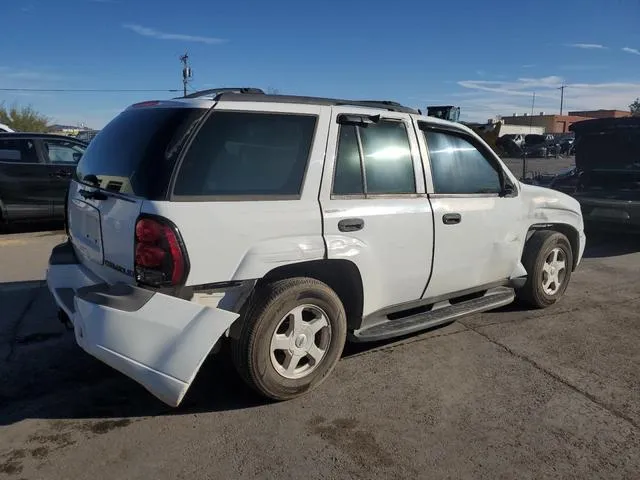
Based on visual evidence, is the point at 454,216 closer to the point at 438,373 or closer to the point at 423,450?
the point at 438,373

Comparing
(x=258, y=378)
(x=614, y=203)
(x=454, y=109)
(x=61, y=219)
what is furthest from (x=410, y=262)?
(x=61, y=219)

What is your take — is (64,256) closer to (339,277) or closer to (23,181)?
(339,277)

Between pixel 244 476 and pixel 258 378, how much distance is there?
2.11ft

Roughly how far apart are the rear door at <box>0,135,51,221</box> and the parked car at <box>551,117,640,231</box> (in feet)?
28.0

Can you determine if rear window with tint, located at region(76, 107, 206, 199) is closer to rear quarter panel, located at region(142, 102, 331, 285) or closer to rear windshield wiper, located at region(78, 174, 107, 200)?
rear windshield wiper, located at region(78, 174, 107, 200)

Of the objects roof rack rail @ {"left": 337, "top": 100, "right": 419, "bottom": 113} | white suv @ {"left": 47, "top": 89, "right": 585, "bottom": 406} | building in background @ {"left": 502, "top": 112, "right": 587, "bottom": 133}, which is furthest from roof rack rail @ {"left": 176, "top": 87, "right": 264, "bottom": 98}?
building in background @ {"left": 502, "top": 112, "right": 587, "bottom": 133}

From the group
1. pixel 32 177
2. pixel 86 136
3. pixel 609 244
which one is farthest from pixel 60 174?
pixel 86 136

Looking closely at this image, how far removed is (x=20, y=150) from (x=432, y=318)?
7954 millimetres

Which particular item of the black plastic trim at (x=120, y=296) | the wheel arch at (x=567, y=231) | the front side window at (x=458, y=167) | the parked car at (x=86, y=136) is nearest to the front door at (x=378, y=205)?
the front side window at (x=458, y=167)

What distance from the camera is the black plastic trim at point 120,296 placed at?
2.94 m

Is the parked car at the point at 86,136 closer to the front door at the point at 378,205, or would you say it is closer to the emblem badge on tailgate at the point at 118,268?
the emblem badge on tailgate at the point at 118,268

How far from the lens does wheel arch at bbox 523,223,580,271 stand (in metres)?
5.21

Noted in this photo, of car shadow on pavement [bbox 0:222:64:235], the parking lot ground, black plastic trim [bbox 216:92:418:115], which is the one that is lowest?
the parking lot ground

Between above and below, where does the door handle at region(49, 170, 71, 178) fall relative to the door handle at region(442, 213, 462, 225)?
above
